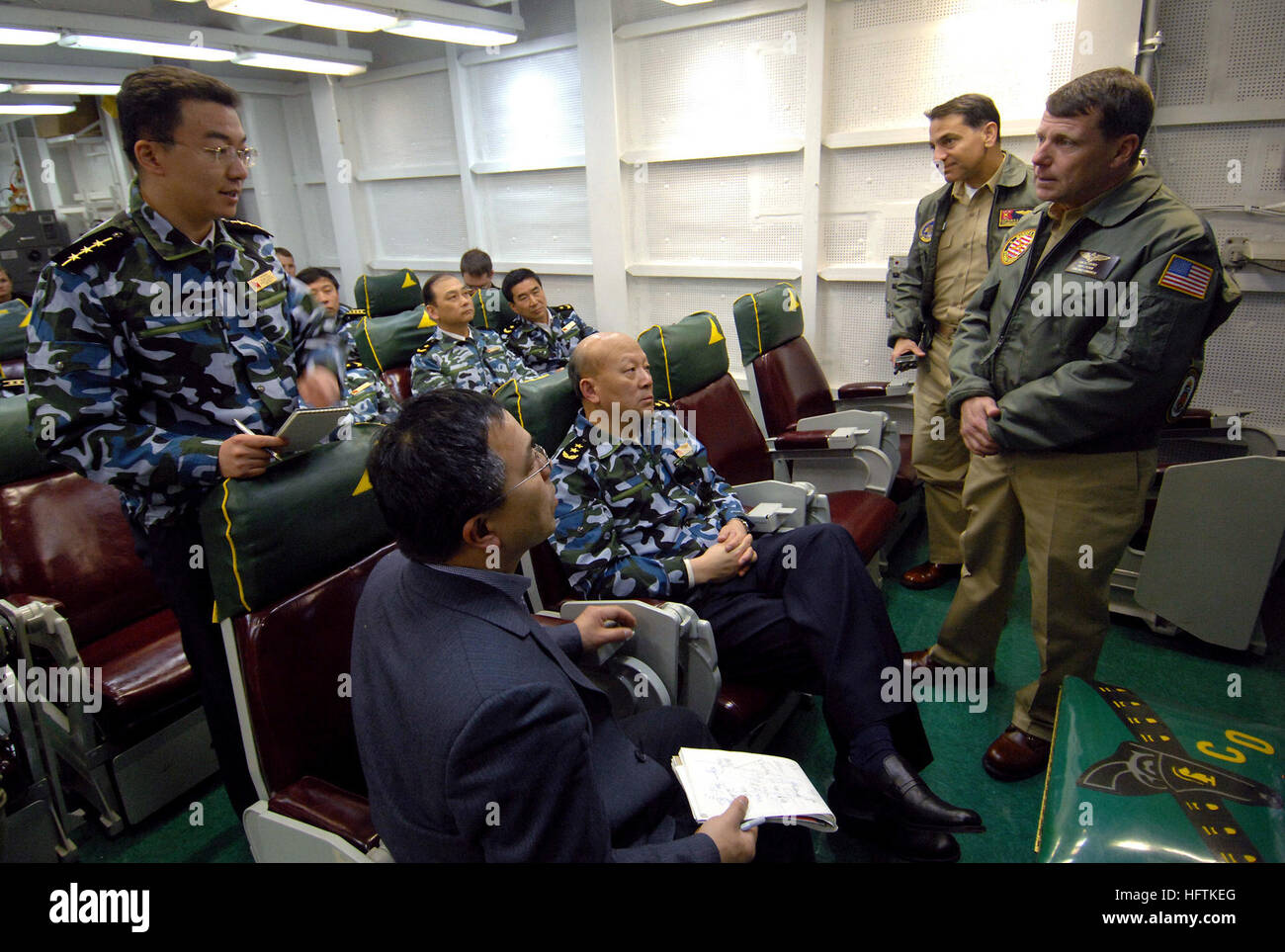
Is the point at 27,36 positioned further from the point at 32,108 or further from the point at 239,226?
the point at 239,226

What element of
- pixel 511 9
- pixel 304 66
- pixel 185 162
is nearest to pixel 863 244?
pixel 511 9

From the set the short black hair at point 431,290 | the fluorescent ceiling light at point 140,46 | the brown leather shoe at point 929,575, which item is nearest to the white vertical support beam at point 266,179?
the fluorescent ceiling light at point 140,46

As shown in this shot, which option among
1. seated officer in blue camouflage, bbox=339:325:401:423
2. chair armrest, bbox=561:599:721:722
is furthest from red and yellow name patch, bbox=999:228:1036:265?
seated officer in blue camouflage, bbox=339:325:401:423

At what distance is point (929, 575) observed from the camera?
294 cm

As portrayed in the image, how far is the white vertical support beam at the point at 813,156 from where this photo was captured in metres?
3.67

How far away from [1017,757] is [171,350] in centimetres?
229

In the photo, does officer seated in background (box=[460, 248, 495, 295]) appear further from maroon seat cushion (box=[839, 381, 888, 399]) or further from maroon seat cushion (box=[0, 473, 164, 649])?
maroon seat cushion (box=[0, 473, 164, 649])

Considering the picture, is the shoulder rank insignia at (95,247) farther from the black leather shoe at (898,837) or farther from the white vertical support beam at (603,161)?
the white vertical support beam at (603,161)

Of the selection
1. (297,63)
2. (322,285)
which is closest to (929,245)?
(322,285)

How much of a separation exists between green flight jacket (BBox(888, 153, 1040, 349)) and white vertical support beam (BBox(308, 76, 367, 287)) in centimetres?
493

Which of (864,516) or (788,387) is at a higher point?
(788,387)

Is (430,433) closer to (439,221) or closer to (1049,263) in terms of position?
(1049,263)

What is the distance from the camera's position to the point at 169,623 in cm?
208
